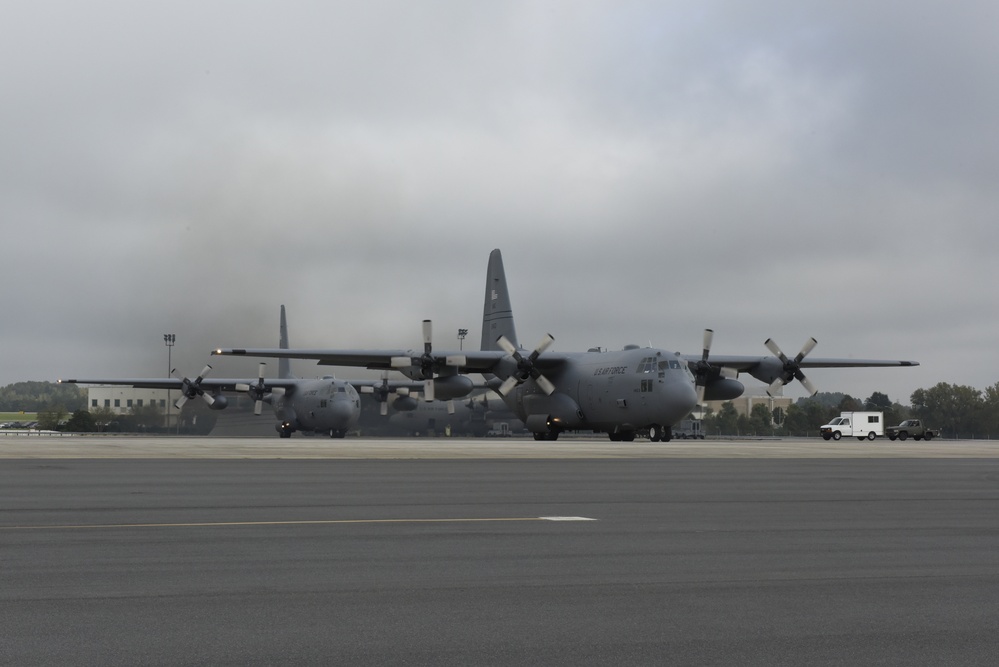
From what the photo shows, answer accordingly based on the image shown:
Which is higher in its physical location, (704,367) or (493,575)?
(704,367)

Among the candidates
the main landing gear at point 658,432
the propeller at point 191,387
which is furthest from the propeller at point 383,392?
the main landing gear at point 658,432

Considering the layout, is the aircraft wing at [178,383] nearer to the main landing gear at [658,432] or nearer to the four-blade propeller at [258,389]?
the four-blade propeller at [258,389]

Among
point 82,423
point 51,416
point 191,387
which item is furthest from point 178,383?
point 51,416

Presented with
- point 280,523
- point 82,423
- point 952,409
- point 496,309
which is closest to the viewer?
point 280,523

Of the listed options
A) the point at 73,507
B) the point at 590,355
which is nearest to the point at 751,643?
the point at 73,507

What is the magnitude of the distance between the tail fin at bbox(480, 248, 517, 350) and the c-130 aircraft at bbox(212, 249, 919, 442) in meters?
5.07

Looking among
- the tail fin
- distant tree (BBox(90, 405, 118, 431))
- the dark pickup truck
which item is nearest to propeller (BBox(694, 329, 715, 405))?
the tail fin

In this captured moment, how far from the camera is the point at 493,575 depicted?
902cm

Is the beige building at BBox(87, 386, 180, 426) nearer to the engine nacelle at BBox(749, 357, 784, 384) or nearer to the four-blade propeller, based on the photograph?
the four-blade propeller

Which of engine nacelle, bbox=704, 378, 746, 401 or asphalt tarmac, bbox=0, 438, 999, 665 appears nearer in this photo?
asphalt tarmac, bbox=0, 438, 999, 665

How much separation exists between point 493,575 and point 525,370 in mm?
48412

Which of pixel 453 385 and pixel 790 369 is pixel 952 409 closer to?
pixel 790 369

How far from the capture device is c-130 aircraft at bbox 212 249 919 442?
50750 millimetres

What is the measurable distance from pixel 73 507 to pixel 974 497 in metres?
14.1
